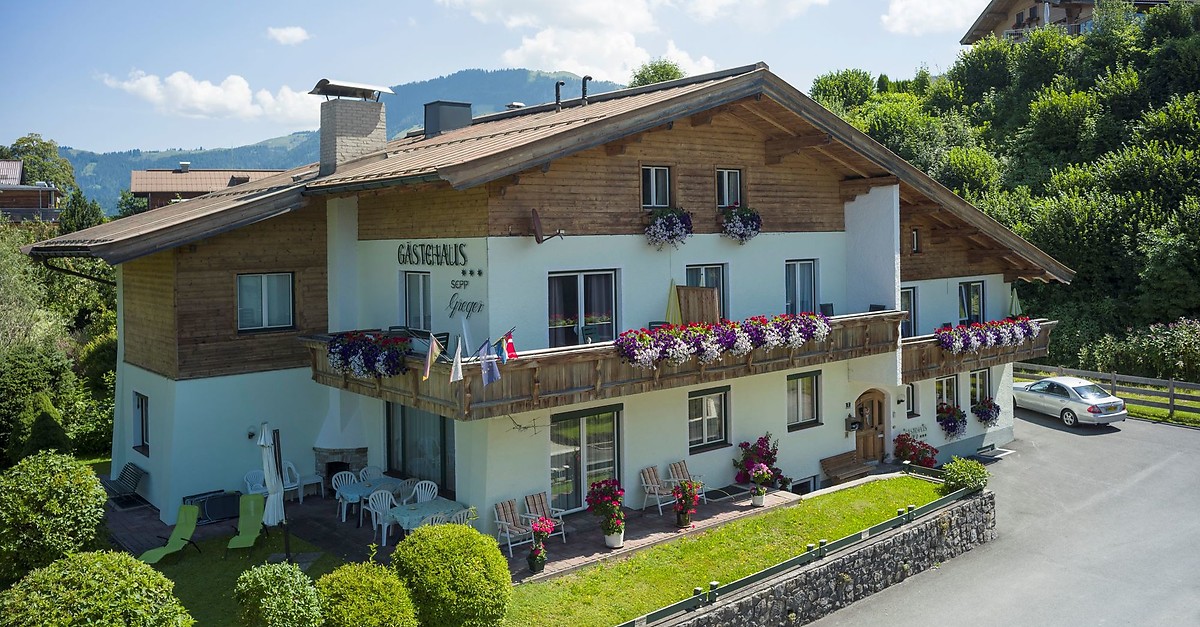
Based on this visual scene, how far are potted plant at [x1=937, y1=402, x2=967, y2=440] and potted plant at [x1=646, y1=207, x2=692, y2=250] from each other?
10785mm

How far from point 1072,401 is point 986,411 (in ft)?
14.9

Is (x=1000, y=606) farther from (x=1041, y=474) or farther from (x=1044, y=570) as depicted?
(x=1041, y=474)

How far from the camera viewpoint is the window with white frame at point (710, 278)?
19.1 m

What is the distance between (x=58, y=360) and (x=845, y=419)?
20242mm

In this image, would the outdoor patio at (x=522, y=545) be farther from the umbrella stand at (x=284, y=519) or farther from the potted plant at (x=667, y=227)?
the potted plant at (x=667, y=227)

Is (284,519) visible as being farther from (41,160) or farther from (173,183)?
(41,160)

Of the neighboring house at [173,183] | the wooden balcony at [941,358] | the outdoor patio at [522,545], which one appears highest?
the neighboring house at [173,183]

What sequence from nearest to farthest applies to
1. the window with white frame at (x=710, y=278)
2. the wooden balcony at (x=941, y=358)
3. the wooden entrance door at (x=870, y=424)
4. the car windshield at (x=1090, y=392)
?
the window with white frame at (x=710, y=278)
the wooden balcony at (x=941, y=358)
the wooden entrance door at (x=870, y=424)
the car windshield at (x=1090, y=392)

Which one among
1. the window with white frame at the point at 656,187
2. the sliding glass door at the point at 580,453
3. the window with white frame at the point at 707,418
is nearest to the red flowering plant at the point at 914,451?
the window with white frame at the point at 707,418

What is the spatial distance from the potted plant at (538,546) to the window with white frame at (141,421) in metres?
9.70

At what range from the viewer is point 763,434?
796 inches

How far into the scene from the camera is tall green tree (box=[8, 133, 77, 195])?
9131 centimetres

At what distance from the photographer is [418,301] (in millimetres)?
18234

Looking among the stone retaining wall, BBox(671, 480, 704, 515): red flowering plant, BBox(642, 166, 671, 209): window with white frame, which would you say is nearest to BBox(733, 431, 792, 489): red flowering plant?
BBox(671, 480, 704, 515): red flowering plant
